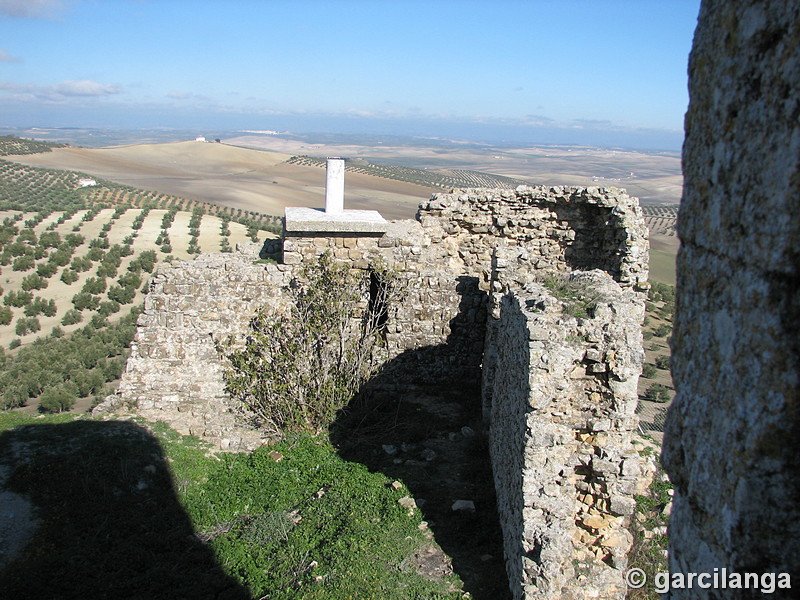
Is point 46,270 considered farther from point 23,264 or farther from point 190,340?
point 190,340

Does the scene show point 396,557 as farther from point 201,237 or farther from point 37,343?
point 201,237

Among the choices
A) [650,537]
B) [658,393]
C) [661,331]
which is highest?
[650,537]

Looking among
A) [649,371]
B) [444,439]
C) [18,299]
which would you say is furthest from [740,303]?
[18,299]

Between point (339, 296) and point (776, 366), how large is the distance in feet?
25.8

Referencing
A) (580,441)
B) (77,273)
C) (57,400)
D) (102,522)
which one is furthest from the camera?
(77,273)

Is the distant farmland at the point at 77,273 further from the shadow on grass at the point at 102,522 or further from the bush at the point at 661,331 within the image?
A: the bush at the point at 661,331

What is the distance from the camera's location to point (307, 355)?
345 inches

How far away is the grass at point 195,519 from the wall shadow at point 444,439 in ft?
0.90

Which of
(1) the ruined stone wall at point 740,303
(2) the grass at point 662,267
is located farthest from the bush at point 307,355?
(2) the grass at point 662,267

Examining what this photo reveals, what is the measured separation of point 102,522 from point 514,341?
4501 millimetres

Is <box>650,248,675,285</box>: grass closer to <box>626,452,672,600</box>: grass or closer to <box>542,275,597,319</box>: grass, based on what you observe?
<box>626,452,672,600</box>: grass

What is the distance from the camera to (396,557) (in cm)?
569

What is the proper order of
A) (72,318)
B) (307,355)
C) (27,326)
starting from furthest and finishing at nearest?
(72,318)
(27,326)
(307,355)

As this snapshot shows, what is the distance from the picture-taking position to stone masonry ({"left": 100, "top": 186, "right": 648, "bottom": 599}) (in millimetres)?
5141
